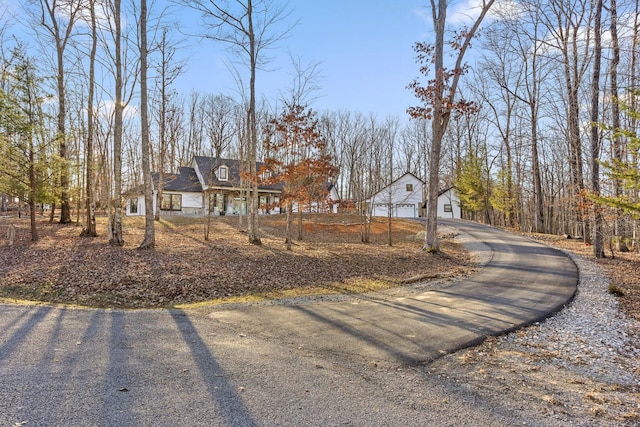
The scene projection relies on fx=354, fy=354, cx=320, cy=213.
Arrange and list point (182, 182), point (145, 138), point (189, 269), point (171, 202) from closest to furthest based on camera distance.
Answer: point (189, 269) → point (145, 138) → point (171, 202) → point (182, 182)

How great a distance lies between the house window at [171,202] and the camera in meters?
28.7

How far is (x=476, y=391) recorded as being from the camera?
3613 mm

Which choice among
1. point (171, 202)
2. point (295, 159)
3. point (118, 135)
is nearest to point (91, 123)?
point (118, 135)

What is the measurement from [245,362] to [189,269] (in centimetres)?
599

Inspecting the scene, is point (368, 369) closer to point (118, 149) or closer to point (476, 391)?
point (476, 391)

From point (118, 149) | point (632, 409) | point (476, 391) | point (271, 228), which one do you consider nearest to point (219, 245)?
point (118, 149)

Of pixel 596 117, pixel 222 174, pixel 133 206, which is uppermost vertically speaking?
pixel 596 117

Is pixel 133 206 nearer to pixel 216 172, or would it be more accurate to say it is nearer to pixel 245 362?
pixel 216 172

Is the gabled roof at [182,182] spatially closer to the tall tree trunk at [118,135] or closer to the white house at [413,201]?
the tall tree trunk at [118,135]

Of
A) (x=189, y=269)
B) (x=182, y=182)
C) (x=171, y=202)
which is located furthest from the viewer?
(x=182, y=182)

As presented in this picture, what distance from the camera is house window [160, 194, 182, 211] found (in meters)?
28.7

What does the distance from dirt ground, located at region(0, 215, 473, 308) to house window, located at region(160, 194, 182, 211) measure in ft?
42.2

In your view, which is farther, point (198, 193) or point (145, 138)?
point (198, 193)

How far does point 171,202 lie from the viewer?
2884 centimetres
